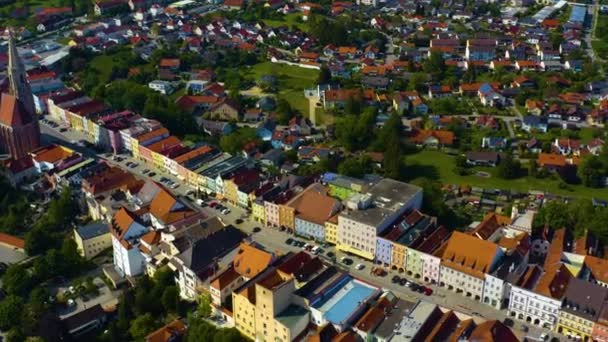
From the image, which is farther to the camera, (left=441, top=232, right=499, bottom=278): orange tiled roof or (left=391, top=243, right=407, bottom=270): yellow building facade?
(left=391, top=243, right=407, bottom=270): yellow building facade

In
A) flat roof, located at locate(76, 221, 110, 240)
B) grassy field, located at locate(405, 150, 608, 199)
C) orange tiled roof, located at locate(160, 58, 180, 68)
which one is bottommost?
grassy field, located at locate(405, 150, 608, 199)

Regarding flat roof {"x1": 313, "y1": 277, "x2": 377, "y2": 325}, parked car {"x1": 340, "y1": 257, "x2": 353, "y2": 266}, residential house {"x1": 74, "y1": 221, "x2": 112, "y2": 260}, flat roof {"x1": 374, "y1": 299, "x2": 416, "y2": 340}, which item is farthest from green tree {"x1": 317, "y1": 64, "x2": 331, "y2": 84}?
flat roof {"x1": 374, "y1": 299, "x2": 416, "y2": 340}

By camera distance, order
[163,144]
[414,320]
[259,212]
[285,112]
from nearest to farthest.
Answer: [414,320]
[259,212]
[163,144]
[285,112]

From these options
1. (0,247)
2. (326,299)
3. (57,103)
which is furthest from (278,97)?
(326,299)

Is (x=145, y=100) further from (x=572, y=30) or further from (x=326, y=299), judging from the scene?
(x=572, y=30)

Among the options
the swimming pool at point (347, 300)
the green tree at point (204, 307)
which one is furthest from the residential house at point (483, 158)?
the green tree at point (204, 307)

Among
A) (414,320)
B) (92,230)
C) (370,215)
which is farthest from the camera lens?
(92,230)

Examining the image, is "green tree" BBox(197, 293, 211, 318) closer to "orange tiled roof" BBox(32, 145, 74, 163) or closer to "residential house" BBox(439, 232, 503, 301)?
"residential house" BBox(439, 232, 503, 301)

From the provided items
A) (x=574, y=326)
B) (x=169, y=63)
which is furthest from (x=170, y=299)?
(x=169, y=63)

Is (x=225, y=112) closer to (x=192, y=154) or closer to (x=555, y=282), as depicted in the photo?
(x=192, y=154)
